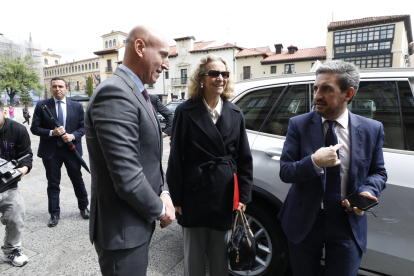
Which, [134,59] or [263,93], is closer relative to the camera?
[134,59]

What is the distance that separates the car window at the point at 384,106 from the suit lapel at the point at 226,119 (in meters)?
0.98

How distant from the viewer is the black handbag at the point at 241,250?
6.11 ft

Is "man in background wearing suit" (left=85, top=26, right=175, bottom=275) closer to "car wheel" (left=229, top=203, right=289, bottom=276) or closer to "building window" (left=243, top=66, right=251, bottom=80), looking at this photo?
"car wheel" (left=229, top=203, right=289, bottom=276)

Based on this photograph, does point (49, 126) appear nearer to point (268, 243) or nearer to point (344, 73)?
point (268, 243)

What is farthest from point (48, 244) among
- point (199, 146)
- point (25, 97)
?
point (25, 97)

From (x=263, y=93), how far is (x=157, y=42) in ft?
4.43

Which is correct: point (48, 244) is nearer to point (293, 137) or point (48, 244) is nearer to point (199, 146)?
point (199, 146)

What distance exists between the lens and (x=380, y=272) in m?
1.86

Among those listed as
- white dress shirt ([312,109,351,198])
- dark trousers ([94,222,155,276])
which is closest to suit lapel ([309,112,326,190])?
white dress shirt ([312,109,351,198])

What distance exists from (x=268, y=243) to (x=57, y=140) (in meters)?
3.09

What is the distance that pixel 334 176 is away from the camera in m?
1.58

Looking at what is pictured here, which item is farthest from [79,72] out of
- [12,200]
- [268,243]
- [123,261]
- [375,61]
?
[123,261]

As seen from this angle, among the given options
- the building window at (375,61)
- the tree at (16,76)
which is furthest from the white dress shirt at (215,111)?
the tree at (16,76)

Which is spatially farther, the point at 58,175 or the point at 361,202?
the point at 58,175
